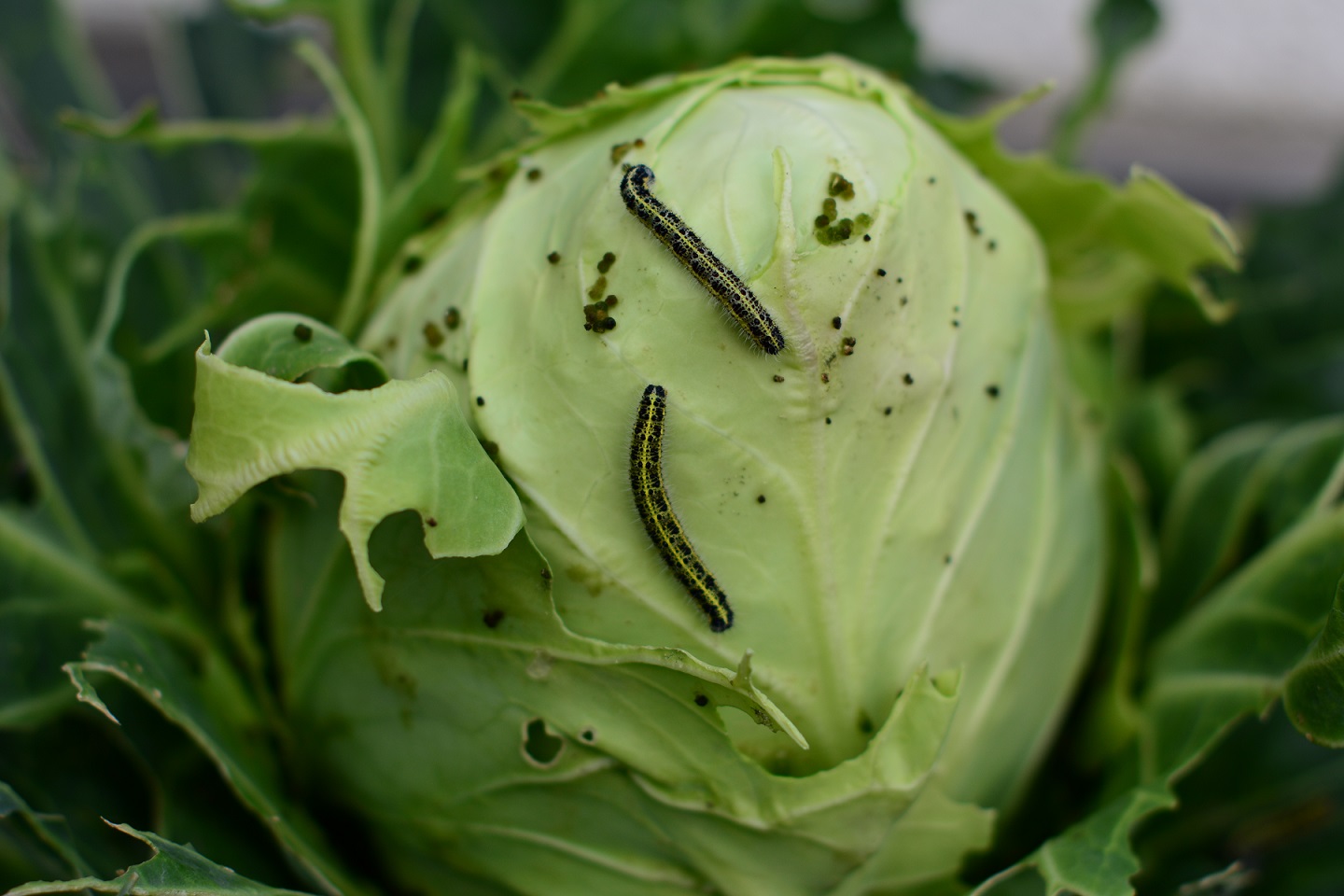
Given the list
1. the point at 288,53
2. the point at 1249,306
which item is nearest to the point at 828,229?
the point at 1249,306

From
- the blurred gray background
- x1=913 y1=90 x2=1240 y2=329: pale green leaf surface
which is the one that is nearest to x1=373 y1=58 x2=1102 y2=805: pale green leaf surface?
x1=913 y1=90 x2=1240 y2=329: pale green leaf surface

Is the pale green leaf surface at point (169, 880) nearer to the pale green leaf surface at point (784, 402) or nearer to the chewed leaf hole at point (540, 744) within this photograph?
the chewed leaf hole at point (540, 744)

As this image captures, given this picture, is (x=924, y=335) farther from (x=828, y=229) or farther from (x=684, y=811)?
(x=684, y=811)

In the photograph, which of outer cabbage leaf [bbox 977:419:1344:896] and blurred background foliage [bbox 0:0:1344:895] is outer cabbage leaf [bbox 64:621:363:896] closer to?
blurred background foliage [bbox 0:0:1344:895]

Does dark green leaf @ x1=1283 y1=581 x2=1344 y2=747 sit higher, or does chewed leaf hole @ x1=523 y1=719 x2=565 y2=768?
chewed leaf hole @ x1=523 y1=719 x2=565 y2=768

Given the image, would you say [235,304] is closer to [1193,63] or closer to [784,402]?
[784,402]

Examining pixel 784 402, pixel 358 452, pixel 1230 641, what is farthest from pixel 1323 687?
pixel 358 452

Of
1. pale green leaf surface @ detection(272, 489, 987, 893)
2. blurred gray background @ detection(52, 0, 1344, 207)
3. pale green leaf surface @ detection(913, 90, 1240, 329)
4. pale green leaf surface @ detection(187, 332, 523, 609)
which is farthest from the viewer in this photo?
blurred gray background @ detection(52, 0, 1344, 207)

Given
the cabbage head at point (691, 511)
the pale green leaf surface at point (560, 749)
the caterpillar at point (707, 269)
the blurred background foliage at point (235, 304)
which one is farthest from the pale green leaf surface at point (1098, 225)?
the pale green leaf surface at point (560, 749)
